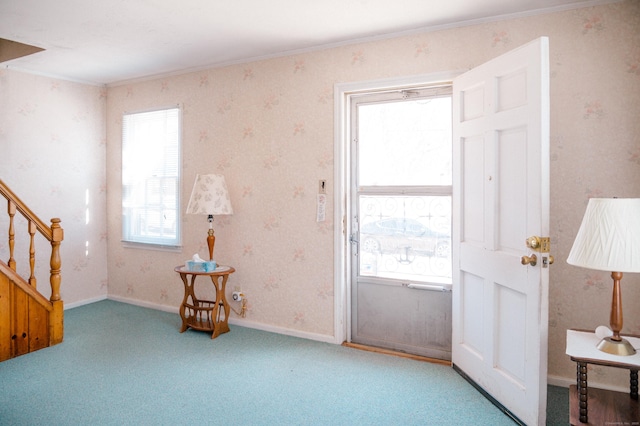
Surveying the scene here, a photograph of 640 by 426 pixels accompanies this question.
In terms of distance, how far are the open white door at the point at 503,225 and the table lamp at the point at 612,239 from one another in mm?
389

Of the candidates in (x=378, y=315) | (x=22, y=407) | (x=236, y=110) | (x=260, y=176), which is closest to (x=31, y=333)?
(x=22, y=407)

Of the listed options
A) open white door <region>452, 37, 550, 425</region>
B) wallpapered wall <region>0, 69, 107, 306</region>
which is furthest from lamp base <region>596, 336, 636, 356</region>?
wallpapered wall <region>0, 69, 107, 306</region>

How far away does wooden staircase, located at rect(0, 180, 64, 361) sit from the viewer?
3092mm

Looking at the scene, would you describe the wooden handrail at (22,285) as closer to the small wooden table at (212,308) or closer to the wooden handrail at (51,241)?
the wooden handrail at (51,241)

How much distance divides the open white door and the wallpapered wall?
3912mm

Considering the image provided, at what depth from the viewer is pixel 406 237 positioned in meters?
3.27

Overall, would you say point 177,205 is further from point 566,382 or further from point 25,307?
point 566,382

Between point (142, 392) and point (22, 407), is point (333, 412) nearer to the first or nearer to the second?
point (142, 392)

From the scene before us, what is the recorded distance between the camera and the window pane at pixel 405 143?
3123 millimetres

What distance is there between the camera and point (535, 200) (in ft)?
7.00

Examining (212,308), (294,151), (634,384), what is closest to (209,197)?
(294,151)

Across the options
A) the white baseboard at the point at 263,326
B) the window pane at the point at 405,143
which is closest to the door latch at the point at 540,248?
the window pane at the point at 405,143

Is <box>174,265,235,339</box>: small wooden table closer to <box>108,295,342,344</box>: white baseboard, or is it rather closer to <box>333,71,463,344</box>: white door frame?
<box>108,295,342,344</box>: white baseboard

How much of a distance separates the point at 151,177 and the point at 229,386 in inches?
103
